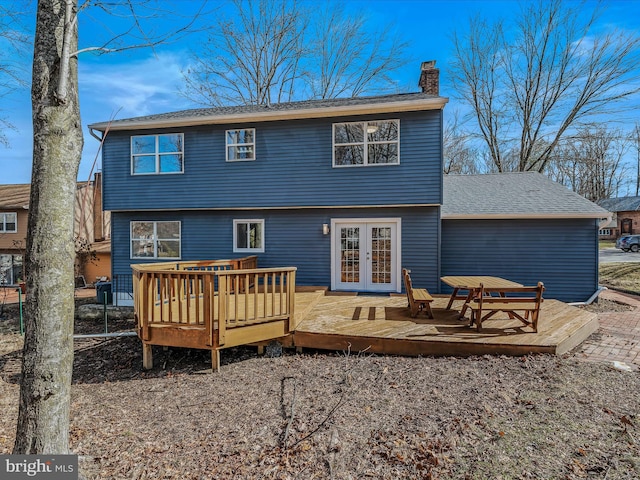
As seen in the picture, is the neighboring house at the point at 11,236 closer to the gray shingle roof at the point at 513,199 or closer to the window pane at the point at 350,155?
the window pane at the point at 350,155

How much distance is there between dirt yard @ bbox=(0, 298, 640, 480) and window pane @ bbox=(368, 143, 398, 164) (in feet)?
17.9

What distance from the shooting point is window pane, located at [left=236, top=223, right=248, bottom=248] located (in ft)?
33.1

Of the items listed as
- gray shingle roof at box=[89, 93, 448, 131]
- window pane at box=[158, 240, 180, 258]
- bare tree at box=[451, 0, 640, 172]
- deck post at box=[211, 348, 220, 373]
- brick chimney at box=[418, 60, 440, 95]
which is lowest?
deck post at box=[211, 348, 220, 373]

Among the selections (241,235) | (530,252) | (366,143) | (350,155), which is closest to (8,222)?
(241,235)

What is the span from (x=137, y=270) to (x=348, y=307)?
14.0ft

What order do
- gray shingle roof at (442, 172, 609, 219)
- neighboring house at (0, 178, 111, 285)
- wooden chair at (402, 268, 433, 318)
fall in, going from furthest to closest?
neighboring house at (0, 178, 111, 285)
gray shingle roof at (442, 172, 609, 219)
wooden chair at (402, 268, 433, 318)

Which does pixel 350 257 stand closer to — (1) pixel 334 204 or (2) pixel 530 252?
(1) pixel 334 204

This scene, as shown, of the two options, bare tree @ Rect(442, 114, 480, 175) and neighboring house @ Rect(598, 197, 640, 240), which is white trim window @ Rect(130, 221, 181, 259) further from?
neighboring house @ Rect(598, 197, 640, 240)

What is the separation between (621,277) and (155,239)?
18537mm

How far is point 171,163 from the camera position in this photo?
1012 centimetres

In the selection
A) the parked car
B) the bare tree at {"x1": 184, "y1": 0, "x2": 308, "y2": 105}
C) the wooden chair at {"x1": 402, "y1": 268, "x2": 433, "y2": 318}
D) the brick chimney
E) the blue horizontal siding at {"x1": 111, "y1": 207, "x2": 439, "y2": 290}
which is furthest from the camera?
the parked car

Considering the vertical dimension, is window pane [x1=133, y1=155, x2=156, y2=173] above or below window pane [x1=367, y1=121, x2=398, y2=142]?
below

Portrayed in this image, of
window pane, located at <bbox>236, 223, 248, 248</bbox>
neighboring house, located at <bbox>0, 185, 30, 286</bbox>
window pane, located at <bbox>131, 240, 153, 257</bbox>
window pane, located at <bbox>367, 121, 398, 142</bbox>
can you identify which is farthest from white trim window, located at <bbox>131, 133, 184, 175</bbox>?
neighboring house, located at <bbox>0, 185, 30, 286</bbox>

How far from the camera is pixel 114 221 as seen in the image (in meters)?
10.7
